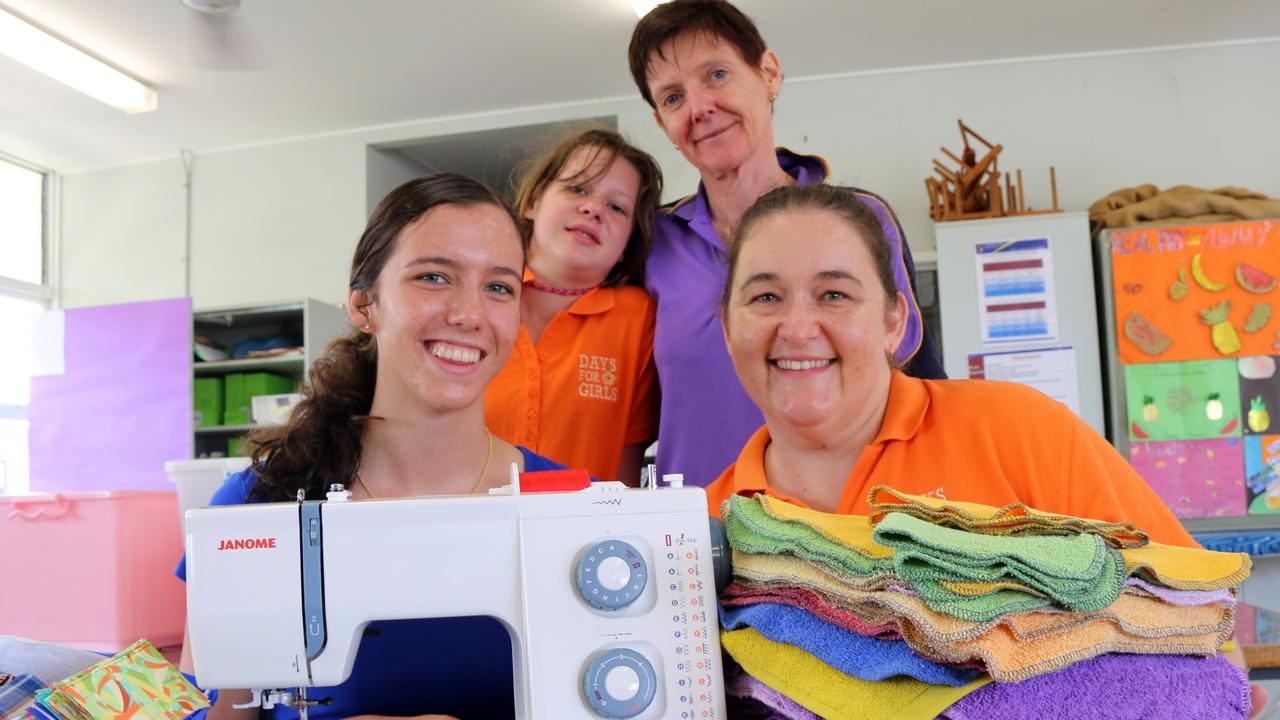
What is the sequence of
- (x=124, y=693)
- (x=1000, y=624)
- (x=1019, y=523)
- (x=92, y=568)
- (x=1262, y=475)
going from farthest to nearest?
1. (x=1262, y=475)
2. (x=92, y=568)
3. (x=124, y=693)
4. (x=1019, y=523)
5. (x=1000, y=624)

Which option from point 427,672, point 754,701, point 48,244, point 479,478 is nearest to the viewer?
point 754,701

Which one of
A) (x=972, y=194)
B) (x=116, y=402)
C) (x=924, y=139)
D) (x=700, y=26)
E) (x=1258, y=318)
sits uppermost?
(x=924, y=139)

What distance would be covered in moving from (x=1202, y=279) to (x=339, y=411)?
3641 millimetres

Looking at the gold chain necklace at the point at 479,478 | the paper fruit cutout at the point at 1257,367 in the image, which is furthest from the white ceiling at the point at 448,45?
the gold chain necklace at the point at 479,478

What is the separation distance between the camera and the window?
5.78 m

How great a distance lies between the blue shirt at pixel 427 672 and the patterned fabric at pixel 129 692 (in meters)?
0.30

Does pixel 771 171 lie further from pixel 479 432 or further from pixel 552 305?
pixel 479 432

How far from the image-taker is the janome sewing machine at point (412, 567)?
1.02 metres

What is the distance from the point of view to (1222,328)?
12.9 feet

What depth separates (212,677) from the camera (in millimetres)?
1028

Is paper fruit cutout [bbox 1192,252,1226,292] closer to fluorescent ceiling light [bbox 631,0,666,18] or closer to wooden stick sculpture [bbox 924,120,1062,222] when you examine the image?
wooden stick sculpture [bbox 924,120,1062,222]

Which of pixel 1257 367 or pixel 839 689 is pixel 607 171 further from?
pixel 1257 367

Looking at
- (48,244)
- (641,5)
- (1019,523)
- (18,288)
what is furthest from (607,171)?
(48,244)

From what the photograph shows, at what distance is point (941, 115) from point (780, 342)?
4.24m
